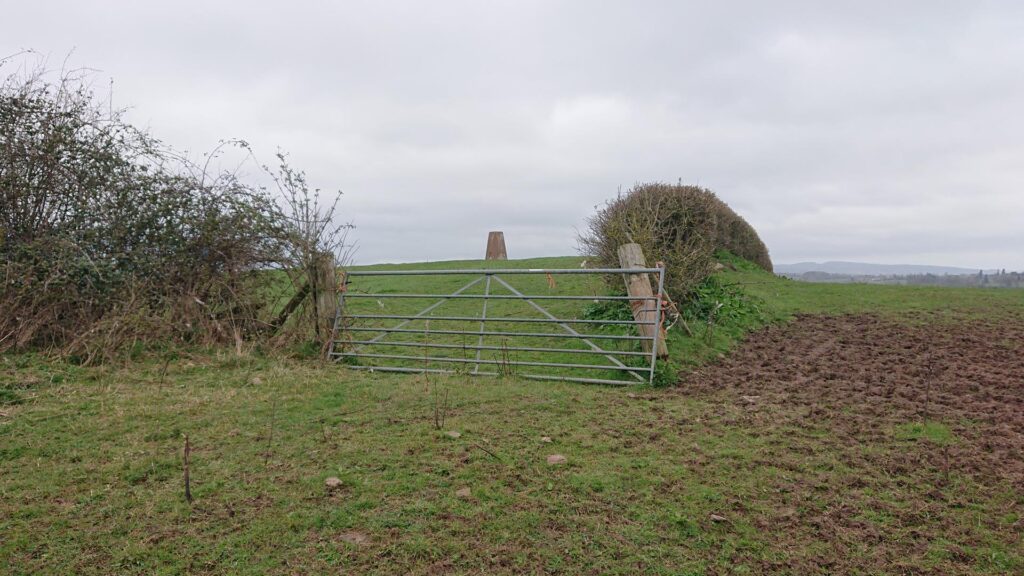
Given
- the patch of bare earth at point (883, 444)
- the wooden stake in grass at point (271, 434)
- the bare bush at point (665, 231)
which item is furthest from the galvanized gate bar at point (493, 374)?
the bare bush at point (665, 231)

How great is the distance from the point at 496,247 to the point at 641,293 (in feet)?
40.0

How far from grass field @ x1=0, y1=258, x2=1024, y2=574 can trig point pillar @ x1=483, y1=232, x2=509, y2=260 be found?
43.1 feet

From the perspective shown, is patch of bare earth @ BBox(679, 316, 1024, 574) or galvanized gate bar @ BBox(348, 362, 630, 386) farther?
galvanized gate bar @ BBox(348, 362, 630, 386)

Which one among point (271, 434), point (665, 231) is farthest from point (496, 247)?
point (271, 434)

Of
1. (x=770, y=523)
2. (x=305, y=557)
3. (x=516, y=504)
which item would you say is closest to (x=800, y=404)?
(x=770, y=523)

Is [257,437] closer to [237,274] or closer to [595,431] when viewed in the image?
[595,431]

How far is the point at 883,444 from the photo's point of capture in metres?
4.75

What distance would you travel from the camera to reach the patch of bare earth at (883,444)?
3248 mm

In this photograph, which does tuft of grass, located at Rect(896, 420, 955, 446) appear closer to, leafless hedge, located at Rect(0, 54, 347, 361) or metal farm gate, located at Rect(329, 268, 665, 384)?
metal farm gate, located at Rect(329, 268, 665, 384)

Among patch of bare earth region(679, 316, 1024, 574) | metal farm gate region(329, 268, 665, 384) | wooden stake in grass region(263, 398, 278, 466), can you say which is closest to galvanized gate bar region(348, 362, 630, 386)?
metal farm gate region(329, 268, 665, 384)

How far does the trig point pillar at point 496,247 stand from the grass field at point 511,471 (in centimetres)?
1315

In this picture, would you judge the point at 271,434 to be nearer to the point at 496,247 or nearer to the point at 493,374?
the point at 493,374

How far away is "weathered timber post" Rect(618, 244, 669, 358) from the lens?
25.4ft

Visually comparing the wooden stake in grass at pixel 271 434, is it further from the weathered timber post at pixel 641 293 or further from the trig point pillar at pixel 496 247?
the trig point pillar at pixel 496 247
